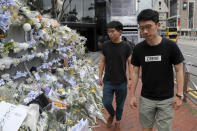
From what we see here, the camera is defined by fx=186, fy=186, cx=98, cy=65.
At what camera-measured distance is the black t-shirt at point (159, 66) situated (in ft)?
6.66

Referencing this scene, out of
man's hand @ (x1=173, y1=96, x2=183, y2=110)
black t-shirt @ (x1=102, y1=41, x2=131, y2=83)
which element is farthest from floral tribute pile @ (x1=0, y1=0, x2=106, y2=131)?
man's hand @ (x1=173, y1=96, x2=183, y2=110)

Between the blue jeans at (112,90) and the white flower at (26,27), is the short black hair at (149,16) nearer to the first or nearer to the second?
the blue jeans at (112,90)

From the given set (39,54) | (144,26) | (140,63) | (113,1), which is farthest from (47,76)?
(113,1)

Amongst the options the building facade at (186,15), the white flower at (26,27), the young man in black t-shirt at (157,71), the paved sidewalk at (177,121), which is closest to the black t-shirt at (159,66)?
the young man in black t-shirt at (157,71)

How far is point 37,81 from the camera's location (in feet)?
9.68

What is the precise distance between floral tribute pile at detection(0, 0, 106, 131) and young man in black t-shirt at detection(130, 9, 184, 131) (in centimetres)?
111

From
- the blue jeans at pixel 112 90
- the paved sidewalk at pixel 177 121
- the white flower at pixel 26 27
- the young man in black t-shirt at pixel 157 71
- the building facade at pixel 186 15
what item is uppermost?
the building facade at pixel 186 15

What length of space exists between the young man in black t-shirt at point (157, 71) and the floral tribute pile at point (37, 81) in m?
1.11

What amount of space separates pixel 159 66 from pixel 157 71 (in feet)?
0.20

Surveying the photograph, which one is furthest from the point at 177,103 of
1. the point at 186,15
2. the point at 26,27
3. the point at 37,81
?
the point at 186,15

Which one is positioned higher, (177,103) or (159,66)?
(159,66)

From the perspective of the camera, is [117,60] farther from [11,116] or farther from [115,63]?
[11,116]

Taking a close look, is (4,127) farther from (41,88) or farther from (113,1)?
(113,1)

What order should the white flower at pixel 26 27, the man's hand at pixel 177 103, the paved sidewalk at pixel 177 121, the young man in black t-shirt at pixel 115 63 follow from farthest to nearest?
the paved sidewalk at pixel 177 121, the young man in black t-shirt at pixel 115 63, the white flower at pixel 26 27, the man's hand at pixel 177 103
